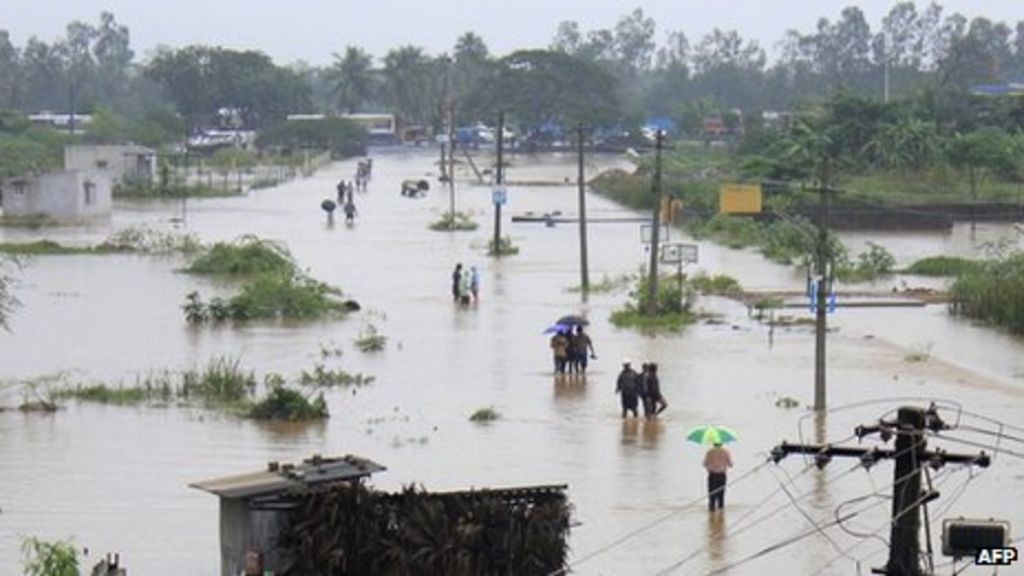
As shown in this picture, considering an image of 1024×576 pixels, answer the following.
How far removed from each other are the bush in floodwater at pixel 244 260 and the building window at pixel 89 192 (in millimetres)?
18254

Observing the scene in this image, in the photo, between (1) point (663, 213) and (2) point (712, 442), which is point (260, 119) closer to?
(1) point (663, 213)

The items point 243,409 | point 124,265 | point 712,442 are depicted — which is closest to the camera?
point 712,442

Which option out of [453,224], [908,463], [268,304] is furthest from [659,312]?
[908,463]

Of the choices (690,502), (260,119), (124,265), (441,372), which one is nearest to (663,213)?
(124,265)

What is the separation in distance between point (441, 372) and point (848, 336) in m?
7.74

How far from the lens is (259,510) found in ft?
53.5

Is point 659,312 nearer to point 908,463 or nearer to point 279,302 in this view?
point 279,302

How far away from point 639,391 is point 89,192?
40.8m

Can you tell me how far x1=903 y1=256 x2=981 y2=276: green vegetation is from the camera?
47938 mm

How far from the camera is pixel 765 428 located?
86.0 feet

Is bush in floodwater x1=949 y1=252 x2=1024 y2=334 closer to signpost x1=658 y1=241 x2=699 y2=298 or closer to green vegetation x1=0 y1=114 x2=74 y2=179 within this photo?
signpost x1=658 y1=241 x2=699 y2=298

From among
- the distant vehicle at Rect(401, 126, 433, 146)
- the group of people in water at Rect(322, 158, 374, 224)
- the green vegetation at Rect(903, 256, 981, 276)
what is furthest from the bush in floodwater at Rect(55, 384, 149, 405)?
the distant vehicle at Rect(401, 126, 433, 146)

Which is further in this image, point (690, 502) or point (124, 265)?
point (124, 265)

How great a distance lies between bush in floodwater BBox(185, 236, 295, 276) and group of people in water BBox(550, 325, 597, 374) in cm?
1493
